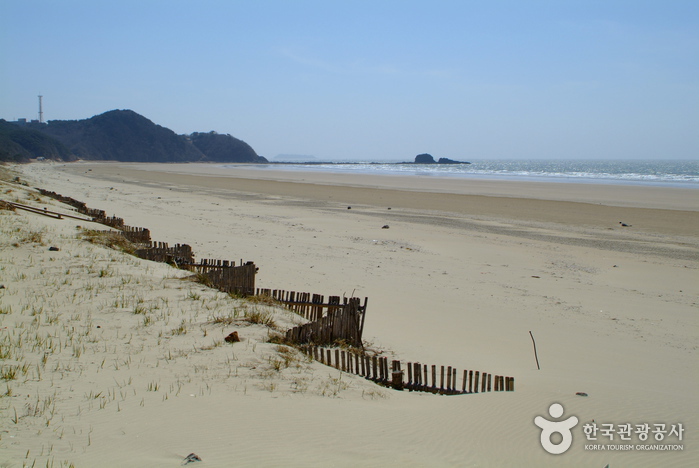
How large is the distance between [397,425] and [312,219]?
17332 mm

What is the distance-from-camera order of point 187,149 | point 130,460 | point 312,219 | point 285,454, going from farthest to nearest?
point 187,149, point 312,219, point 285,454, point 130,460

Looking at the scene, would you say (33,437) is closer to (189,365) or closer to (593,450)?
(189,365)

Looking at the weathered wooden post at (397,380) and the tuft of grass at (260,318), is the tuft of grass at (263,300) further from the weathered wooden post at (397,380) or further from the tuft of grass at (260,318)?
the weathered wooden post at (397,380)

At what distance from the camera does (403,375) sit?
5.69 m

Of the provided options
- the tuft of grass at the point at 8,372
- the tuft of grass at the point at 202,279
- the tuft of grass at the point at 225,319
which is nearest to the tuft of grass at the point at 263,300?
the tuft of grass at the point at 225,319

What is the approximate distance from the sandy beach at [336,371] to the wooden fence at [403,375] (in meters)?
0.16

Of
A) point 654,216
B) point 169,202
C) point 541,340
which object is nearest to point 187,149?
point 169,202

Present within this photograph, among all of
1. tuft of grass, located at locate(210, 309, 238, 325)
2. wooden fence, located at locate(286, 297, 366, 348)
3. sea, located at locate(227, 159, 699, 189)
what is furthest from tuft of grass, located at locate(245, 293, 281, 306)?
sea, located at locate(227, 159, 699, 189)

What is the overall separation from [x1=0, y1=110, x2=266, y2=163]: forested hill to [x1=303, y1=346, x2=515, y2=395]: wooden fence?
135850mm

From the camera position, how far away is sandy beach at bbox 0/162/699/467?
3980mm

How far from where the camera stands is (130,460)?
3547 mm

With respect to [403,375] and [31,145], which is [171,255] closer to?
[403,375]

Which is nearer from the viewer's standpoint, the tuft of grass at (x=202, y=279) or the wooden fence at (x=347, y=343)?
the wooden fence at (x=347, y=343)

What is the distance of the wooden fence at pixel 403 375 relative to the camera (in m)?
5.45
